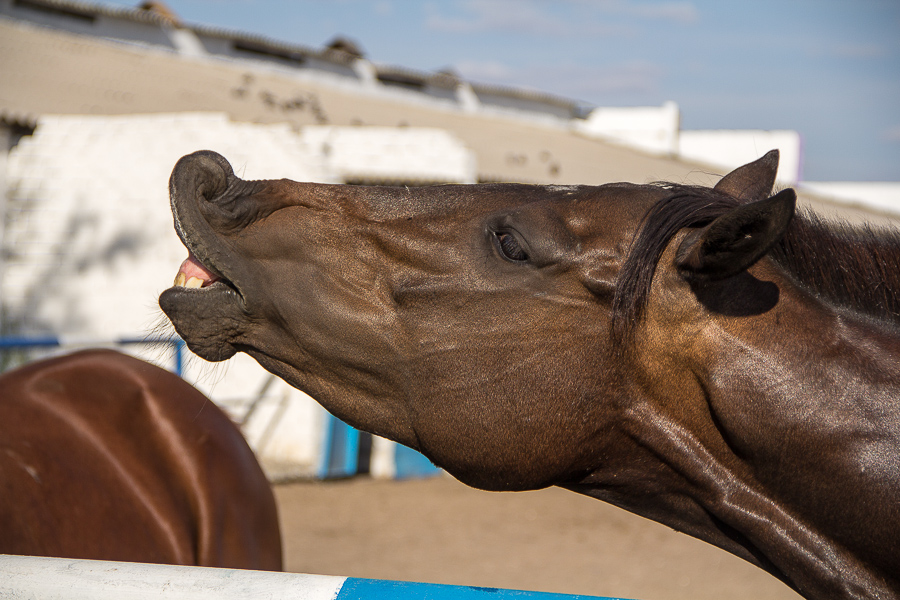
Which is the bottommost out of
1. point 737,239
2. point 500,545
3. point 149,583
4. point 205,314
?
point 500,545

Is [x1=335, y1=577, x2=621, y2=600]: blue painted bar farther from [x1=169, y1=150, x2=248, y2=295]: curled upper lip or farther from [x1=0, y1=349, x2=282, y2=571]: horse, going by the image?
[x1=0, y1=349, x2=282, y2=571]: horse

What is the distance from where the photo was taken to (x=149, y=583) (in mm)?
1167

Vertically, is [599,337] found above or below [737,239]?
below

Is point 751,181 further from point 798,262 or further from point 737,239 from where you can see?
point 737,239

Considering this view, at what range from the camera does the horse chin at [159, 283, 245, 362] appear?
1661 mm

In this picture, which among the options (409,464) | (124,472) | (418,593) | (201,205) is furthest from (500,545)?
(418,593)

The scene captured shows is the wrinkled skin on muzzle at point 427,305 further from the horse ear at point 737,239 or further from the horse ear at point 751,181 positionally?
the horse ear at point 751,181

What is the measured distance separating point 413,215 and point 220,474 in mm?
1707

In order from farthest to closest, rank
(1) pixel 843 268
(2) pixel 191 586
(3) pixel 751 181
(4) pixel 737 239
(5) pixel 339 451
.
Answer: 1. (5) pixel 339 451
2. (3) pixel 751 181
3. (1) pixel 843 268
4. (4) pixel 737 239
5. (2) pixel 191 586

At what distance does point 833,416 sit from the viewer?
1.46 meters

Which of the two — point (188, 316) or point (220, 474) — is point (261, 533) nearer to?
point (220, 474)

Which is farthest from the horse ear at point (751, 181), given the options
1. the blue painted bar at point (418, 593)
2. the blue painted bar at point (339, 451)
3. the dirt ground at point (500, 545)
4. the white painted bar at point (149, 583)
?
the blue painted bar at point (339, 451)

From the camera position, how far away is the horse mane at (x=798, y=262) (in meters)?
1.55

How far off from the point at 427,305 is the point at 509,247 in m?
0.23
